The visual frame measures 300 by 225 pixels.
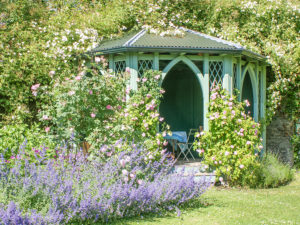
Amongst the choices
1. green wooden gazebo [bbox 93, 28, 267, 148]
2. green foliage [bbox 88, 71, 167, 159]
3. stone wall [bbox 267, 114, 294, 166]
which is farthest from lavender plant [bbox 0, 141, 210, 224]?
stone wall [bbox 267, 114, 294, 166]

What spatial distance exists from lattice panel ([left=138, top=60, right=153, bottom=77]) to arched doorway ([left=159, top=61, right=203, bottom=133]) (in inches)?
154

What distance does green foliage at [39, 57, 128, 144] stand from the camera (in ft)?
22.1

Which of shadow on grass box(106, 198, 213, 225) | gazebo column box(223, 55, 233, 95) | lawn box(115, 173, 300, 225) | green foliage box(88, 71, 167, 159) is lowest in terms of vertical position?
lawn box(115, 173, 300, 225)

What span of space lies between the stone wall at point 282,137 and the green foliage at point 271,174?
316 centimetres

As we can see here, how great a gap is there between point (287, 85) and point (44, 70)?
7581 mm

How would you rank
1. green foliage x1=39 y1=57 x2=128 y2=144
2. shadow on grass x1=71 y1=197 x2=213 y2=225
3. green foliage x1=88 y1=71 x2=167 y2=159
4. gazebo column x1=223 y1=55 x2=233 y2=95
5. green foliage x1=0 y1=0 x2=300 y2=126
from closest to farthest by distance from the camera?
shadow on grass x1=71 y1=197 x2=213 y2=225
green foliage x1=39 y1=57 x2=128 y2=144
green foliage x1=88 y1=71 x2=167 y2=159
gazebo column x1=223 y1=55 x2=233 y2=95
green foliage x1=0 y1=0 x2=300 y2=126

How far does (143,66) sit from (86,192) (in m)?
4.57

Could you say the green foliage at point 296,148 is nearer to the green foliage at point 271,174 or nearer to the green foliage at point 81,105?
the green foliage at point 271,174

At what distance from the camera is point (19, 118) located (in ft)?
31.0

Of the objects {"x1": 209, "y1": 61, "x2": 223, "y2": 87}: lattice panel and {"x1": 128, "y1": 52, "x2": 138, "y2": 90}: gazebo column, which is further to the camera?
{"x1": 209, "y1": 61, "x2": 223, "y2": 87}: lattice panel

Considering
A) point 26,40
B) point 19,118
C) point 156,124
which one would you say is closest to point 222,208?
point 156,124

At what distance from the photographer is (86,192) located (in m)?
5.43

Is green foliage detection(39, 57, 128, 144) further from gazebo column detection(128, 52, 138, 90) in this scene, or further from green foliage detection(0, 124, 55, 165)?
gazebo column detection(128, 52, 138, 90)

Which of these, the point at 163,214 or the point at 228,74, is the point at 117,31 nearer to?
the point at 228,74
